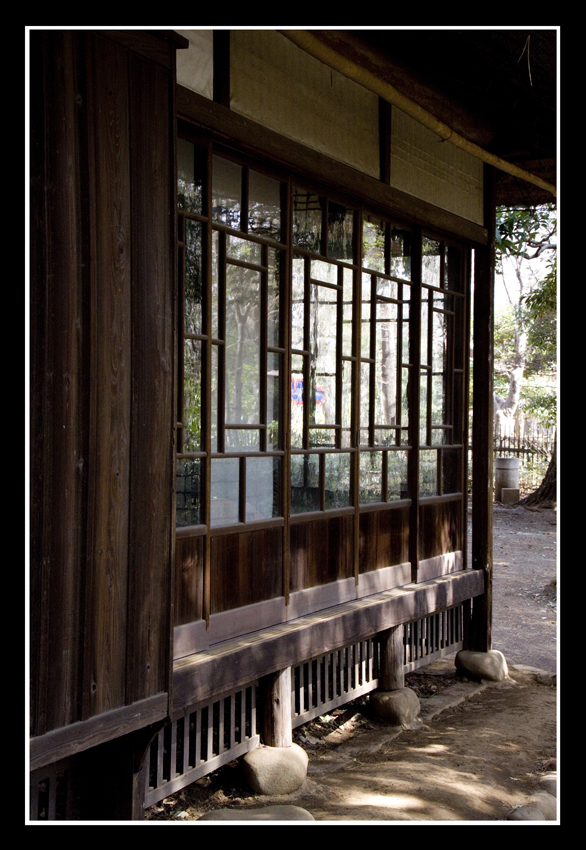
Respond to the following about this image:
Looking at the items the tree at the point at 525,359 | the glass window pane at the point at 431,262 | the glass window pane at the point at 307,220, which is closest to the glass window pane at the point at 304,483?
the glass window pane at the point at 307,220

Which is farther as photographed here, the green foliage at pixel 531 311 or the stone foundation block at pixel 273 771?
the green foliage at pixel 531 311

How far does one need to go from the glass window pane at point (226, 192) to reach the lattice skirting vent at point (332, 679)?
8.26ft

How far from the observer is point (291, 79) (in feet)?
14.2

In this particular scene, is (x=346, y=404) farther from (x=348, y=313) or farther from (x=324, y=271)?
(x=324, y=271)

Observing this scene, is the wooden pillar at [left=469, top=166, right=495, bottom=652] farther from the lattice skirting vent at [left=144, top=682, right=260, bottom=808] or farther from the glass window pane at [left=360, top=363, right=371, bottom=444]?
the lattice skirting vent at [left=144, top=682, right=260, bottom=808]

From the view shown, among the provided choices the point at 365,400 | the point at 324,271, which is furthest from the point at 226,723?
the point at 324,271

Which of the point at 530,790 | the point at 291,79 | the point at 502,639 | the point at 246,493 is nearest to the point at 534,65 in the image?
the point at 291,79

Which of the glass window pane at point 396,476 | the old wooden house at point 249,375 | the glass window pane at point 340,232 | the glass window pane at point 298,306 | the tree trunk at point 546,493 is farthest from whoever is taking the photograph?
the tree trunk at point 546,493

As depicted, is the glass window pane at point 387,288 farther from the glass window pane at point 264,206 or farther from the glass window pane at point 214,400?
the glass window pane at point 214,400

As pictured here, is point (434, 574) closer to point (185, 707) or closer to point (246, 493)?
point (246, 493)

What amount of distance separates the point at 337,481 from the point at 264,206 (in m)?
1.73

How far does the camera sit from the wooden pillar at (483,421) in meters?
6.48
